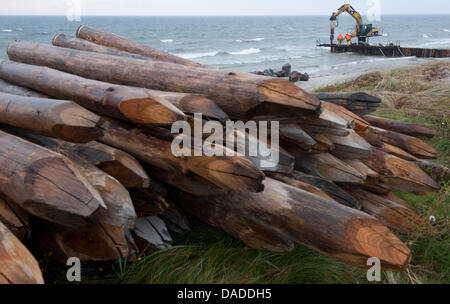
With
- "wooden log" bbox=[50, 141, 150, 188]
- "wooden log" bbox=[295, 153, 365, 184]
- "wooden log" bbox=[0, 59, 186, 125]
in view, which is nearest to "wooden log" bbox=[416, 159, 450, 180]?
"wooden log" bbox=[295, 153, 365, 184]

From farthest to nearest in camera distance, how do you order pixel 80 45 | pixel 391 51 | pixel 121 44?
pixel 391 51 < pixel 121 44 < pixel 80 45

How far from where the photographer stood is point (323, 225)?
7.29 feet

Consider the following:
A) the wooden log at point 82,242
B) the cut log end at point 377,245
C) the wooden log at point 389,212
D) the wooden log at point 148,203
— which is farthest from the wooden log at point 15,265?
the wooden log at point 389,212

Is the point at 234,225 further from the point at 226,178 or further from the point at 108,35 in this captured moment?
the point at 108,35

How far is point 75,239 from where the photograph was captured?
7.67ft

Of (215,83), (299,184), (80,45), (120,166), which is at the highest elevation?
(80,45)

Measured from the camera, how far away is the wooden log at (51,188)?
1911mm

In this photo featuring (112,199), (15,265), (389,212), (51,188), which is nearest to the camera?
(15,265)

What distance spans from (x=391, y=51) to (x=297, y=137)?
112 feet

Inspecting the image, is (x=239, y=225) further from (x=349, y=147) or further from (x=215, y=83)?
(x=349, y=147)

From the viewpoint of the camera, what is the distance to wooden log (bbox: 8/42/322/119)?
2.75m

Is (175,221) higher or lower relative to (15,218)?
lower

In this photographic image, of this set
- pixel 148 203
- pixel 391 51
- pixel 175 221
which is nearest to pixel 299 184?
pixel 175 221

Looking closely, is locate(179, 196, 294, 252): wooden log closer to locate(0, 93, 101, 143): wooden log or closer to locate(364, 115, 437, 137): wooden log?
locate(0, 93, 101, 143): wooden log
